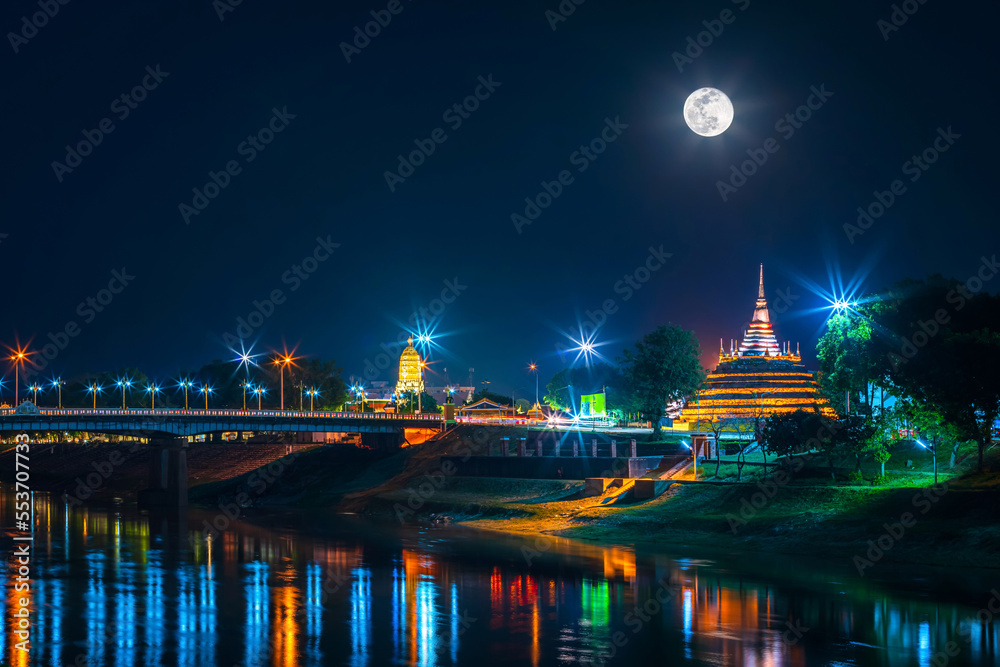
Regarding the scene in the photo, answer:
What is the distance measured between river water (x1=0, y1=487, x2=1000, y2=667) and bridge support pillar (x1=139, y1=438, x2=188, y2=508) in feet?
141

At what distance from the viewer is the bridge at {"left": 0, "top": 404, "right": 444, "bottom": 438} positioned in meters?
110

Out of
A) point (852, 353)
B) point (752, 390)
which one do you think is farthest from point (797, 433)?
point (752, 390)

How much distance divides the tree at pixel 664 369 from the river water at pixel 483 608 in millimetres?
50907

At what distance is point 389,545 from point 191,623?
26905mm

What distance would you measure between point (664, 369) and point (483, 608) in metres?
74.5

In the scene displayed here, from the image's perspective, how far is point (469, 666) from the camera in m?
34.9

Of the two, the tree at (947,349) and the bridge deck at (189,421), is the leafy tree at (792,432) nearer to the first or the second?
the tree at (947,349)

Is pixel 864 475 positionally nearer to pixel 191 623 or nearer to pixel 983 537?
pixel 983 537

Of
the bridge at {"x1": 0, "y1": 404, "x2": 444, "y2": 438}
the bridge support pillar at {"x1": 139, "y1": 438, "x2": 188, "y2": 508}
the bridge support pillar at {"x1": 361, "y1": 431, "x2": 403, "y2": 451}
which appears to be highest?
the bridge at {"x1": 0, "y1": 404, "x2": 444, "y2": 438}

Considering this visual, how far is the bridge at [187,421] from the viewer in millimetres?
110062

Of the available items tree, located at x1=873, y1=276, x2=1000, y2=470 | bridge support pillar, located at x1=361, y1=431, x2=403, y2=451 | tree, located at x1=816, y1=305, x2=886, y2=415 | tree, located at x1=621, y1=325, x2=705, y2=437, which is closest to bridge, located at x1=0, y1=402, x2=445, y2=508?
bridge support pillar, located at x1=361, y1=431, x2=403, y2=451

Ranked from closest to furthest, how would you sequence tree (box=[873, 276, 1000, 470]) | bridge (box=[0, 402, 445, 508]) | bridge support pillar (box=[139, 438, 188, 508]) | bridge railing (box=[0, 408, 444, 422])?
tree (box=[873, 276, 1000, 470]) < bridge (box=[0, 402, 445, 508]) < bridge support pillar (box=[139, 438, 188, 508]) < bridge railing (box=[0, 408, 444, 422])

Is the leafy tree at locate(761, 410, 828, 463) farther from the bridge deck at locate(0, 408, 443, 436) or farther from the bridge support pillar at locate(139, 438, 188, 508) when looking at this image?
the bridge support pillar at locate(139, 438, 188, 508)

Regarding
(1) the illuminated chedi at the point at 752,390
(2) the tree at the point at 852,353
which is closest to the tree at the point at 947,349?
(2) the tree at the point at 852,353
